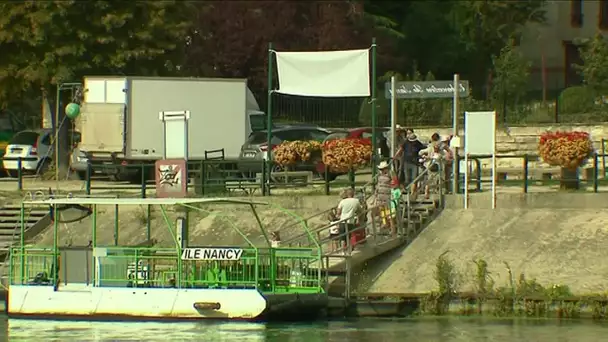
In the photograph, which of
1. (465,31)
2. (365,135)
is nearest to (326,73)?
(365,135)

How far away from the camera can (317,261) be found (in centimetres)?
2856

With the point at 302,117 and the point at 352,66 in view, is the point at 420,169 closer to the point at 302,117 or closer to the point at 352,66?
the point at 352,66

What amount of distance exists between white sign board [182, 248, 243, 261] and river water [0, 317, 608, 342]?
47.6 inches

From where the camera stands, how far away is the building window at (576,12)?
6391 centimetres

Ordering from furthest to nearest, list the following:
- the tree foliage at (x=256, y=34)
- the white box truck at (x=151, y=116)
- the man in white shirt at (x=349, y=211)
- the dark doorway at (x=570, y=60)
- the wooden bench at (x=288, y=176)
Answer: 1. the dark doorway at (x=570, y=60)
2. the tree foliage at (x=256, y=34)
3. the white box truck at (x=151, y=116)
4. the wooden bench at (x=288, y=176)
5. the man in white shirt at (x=349, y=211)

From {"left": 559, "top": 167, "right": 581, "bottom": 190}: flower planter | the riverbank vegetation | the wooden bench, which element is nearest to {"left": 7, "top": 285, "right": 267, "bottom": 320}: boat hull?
the riverbank vegetation

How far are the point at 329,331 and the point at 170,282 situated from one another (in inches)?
129

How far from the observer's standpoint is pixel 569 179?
108 ft

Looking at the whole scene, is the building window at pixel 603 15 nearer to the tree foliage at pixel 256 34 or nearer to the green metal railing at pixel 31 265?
the tree foliage at pixel 256 34

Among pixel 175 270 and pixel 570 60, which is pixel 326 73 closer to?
pixel 175 270

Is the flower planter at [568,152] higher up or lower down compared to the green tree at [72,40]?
lower down

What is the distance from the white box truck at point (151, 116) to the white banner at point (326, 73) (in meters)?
7.58

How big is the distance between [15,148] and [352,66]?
1651 centimetres

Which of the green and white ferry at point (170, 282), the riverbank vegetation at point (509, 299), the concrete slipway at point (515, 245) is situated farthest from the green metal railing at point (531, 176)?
the green and white ferry at point (170, 282)
